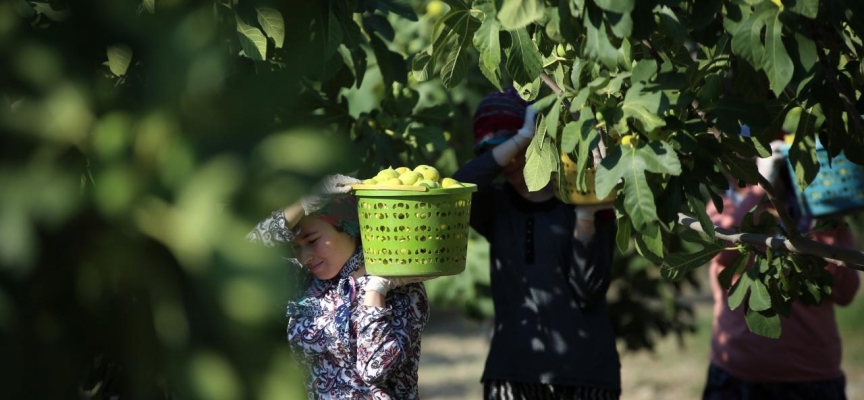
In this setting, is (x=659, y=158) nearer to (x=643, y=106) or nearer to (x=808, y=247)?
(x=643, y=106)

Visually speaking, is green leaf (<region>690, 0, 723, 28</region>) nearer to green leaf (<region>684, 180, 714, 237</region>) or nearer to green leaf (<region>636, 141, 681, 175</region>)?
green leaf (<region>636, 141, 681, 175</region>)

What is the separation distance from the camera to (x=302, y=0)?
2.11ft

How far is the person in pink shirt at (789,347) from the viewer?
3.54 metres

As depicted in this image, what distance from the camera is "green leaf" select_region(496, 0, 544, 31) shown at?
158cm

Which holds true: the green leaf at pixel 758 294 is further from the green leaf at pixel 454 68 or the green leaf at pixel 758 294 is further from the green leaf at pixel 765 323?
the green leaf at pixel 454 68

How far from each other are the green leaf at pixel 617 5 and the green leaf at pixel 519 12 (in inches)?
4.0

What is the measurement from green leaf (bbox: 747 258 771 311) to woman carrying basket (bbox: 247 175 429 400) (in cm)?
79

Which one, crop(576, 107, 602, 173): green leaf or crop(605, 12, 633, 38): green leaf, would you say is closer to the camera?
crop(605, 12, 633, 38): green leaf

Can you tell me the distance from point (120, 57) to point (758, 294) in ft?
6.20

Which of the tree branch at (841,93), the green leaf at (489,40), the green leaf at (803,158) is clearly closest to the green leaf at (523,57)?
Result: the green leaf at (489,40)

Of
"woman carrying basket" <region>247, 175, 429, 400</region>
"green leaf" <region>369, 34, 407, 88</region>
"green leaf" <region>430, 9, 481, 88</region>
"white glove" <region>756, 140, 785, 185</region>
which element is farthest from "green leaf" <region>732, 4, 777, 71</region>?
"white glove" <region>756, 140, 785, 185</region>

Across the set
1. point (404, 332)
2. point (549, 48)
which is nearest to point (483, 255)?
point (404, 332)

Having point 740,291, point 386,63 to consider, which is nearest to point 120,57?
point 740,291

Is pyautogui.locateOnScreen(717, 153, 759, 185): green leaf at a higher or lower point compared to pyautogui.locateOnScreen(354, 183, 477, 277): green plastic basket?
higher
